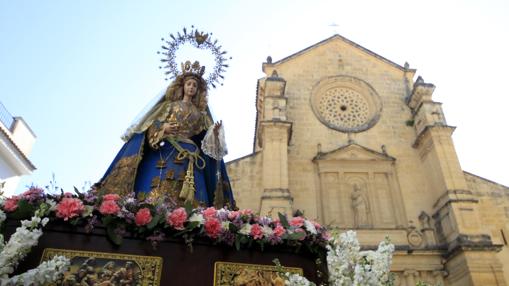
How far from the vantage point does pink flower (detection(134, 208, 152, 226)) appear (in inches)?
Result: 116

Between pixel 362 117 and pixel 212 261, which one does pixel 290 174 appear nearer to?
pixel 362 117

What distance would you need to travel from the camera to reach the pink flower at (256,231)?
10.4 ft

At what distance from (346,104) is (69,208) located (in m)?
15.7

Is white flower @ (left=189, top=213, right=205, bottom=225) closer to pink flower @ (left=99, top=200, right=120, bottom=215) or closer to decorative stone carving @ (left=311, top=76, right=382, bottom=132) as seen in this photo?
pink flower @ (left=99, top=200, right=120, bottom=215)

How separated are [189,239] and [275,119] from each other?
11962 millimetres

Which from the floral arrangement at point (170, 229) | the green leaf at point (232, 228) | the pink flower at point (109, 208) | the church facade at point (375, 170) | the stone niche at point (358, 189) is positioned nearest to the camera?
the floral arrangement at point (170, 229)

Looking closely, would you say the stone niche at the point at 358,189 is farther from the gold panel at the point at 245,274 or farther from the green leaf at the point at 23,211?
the green leaf at the point at 23,211

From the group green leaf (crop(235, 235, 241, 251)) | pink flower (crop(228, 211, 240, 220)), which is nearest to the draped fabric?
pink flower (crop(228, 211, 240, 220))

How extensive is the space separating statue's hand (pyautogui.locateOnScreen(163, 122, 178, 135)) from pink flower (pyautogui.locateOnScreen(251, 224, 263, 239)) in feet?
7.21

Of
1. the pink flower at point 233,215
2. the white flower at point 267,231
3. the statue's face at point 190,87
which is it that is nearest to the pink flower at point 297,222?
the white flower at point 267,231

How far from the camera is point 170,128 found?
495 centimetres

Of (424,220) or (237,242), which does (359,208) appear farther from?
(237,242)

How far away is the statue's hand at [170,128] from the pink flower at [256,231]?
220cm

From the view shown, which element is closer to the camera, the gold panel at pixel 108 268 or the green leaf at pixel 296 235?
the gold panel at pixel 108 268
